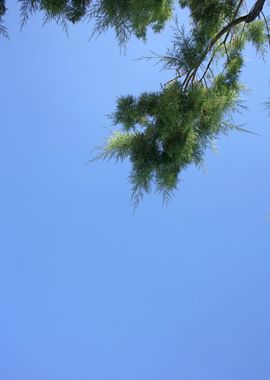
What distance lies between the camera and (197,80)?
124 inches

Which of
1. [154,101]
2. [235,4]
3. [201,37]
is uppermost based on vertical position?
[235,4]

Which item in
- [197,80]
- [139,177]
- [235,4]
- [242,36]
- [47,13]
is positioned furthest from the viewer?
[242,36]

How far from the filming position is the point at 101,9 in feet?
8.91

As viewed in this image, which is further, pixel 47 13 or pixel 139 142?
pixel 139 142

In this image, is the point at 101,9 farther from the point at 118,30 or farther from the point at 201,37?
the point at 201,37

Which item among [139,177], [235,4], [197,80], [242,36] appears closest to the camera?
[139,177]

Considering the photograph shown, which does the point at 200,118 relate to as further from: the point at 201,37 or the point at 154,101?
the point at 201,37

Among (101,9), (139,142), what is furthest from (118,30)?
(139,142)

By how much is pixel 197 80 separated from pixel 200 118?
297 mm

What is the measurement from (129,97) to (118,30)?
0.41m

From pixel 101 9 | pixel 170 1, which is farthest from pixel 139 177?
pixel 170 1

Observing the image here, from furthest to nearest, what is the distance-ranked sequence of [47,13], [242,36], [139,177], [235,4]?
[242,36], [235,4], [139,177], [47,13]

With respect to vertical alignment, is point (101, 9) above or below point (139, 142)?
above

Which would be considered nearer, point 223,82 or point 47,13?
point 47,13
